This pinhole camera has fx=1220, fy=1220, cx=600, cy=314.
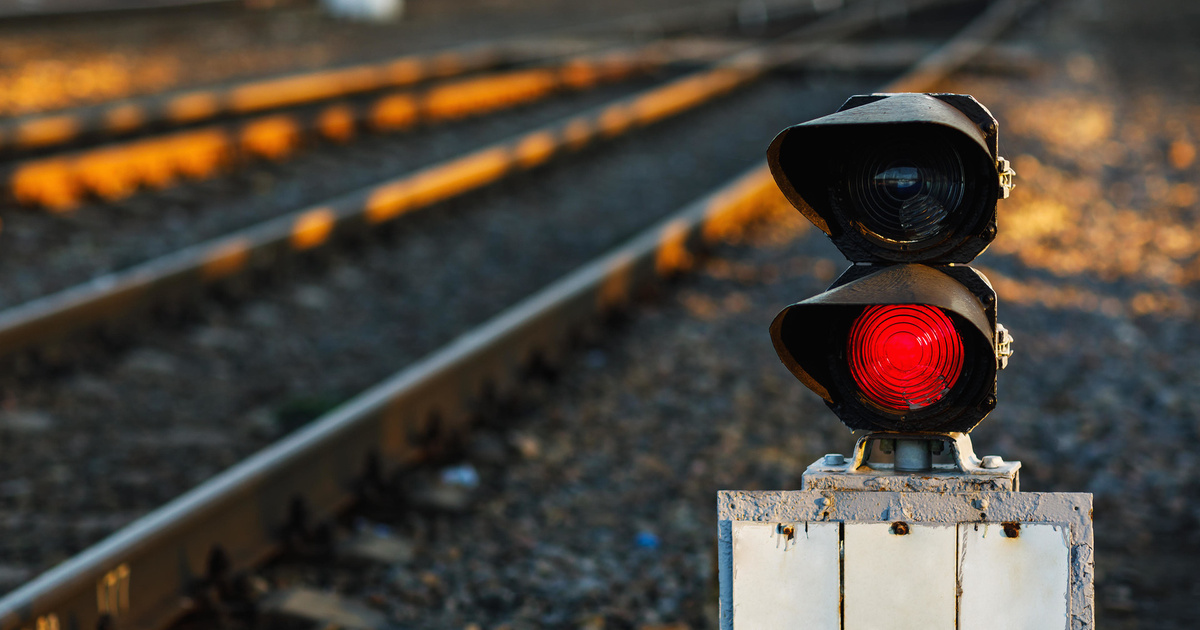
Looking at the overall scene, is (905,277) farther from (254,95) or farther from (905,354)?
(254,95)

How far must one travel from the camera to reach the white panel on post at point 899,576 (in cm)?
203

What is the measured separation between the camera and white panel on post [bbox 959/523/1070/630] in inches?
78.1

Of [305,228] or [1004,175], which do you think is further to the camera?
[305,228]

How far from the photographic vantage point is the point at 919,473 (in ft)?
Result: 6.93

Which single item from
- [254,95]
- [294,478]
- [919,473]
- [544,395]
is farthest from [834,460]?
[254,95]

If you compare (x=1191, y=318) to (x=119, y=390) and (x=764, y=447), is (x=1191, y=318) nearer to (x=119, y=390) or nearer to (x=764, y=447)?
(x=764, y=447)

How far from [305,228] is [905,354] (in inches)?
229

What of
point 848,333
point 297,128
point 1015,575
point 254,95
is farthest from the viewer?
point 254,95

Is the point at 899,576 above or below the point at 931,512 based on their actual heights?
below

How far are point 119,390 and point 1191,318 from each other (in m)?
5.62

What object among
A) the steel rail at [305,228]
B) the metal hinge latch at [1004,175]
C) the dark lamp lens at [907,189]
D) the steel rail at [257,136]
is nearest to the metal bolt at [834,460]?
the dark lamp lens at [907,189]

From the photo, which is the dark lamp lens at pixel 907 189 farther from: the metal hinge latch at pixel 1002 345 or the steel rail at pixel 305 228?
the steel rail at pixel 305 228

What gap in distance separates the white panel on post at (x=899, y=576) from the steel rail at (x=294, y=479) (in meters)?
2.12

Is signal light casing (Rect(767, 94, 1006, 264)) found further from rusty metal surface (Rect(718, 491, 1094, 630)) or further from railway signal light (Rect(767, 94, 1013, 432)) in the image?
rusty metal surface (Rect(718, 491, 1094, 630))
